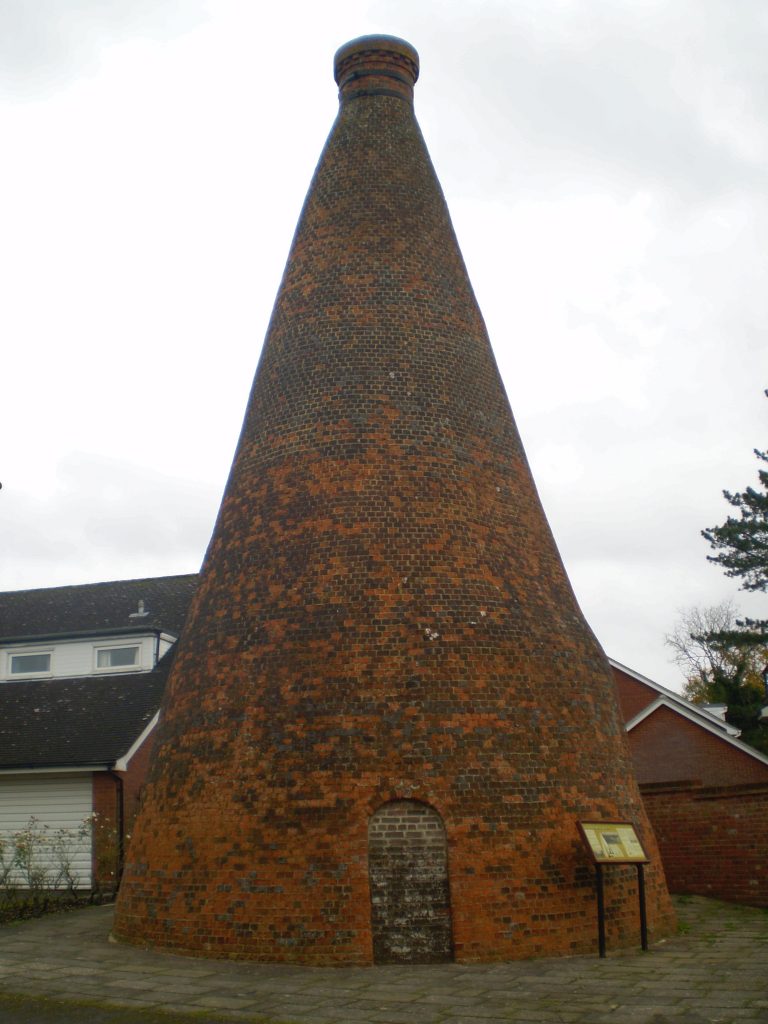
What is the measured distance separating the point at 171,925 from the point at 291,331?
809 cm

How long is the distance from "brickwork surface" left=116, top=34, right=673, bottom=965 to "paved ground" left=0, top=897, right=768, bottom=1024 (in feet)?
1.69

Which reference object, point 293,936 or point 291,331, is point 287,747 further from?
point 291,331

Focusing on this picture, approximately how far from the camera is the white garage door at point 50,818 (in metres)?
20.2

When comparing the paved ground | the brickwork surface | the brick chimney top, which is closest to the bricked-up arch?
the brickwork surface

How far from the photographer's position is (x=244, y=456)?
1405cm

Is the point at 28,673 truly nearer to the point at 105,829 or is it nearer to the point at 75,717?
the point at 75,717

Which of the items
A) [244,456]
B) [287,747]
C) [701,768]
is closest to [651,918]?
[287,747]

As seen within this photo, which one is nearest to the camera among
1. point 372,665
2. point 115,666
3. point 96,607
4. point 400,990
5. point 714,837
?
point 400,990

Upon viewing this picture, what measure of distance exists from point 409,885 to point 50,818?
13.0 meters

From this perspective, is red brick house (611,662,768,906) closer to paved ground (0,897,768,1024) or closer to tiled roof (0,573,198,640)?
paved ground (0,897,768,1024)

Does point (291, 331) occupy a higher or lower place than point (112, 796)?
higher

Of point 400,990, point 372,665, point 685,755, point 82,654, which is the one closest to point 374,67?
point 372,665

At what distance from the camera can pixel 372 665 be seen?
37.8ft

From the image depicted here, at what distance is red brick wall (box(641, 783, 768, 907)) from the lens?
1486 centimetres
